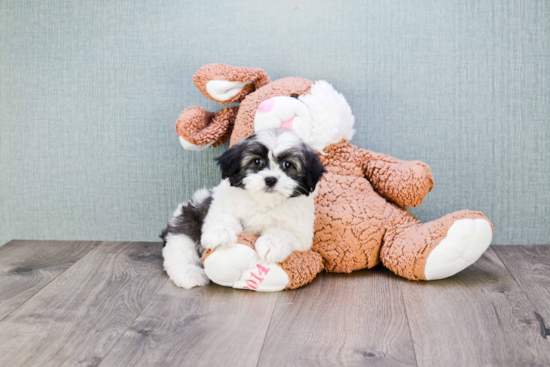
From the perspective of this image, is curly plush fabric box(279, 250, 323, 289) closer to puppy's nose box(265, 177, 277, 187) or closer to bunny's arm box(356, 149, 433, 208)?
puppy's nose box(265, 177, 277, 187)

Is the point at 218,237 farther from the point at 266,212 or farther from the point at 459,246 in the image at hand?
the point at 459,246

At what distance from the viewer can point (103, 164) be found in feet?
7.26

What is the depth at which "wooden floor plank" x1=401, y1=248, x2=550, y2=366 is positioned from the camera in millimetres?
1193

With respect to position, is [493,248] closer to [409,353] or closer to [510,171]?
[510,171]

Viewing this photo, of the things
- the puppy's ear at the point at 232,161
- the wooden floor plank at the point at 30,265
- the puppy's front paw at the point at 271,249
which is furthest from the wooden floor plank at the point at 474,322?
the wooden floor plank at the point at 30,265

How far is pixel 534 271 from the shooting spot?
1826 millimetres

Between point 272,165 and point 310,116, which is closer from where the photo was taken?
point 272,165

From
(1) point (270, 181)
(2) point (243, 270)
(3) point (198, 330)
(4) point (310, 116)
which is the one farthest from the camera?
(4) point (310, 116)

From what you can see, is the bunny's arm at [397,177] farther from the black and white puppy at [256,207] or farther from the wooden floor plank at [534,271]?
the wooden floor plank at [534,271]

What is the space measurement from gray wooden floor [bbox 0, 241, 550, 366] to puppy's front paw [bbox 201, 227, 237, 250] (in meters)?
0.18

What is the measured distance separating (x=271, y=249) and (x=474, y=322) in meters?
0.62

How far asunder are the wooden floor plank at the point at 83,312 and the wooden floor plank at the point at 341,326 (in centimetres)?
44

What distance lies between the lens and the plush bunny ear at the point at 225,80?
1.85 meters

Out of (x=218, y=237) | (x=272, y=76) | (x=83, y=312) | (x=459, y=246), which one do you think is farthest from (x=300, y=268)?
(x=272, y=76)
